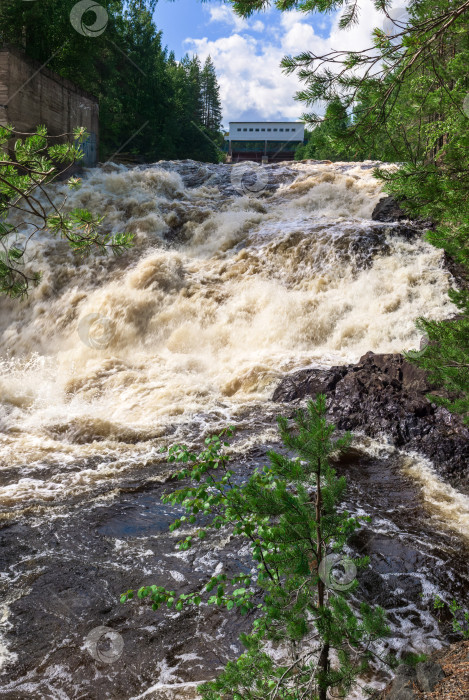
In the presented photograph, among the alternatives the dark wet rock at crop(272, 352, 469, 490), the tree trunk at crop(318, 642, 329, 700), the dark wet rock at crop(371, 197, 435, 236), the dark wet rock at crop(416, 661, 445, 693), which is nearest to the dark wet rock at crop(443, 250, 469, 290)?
the dark wet rock at crop(371, 197, 435, 236)

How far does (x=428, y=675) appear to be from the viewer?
2.59m

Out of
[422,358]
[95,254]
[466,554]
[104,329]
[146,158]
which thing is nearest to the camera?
[422,358]

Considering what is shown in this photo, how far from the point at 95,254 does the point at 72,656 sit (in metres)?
11.5

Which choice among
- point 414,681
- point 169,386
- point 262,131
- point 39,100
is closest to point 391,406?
point 169,386

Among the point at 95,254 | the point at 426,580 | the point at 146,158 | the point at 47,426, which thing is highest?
the point at 146,158

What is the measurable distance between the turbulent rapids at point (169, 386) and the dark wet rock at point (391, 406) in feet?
1.10

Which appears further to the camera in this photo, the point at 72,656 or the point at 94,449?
the point at 94,449

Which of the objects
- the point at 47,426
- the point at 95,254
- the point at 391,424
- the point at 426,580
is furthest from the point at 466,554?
the point at 95,254

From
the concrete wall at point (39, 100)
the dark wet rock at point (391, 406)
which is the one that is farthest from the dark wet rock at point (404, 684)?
the concrete wall at point (39, 100)

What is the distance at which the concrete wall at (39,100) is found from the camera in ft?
56.1

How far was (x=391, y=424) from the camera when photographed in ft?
25.0

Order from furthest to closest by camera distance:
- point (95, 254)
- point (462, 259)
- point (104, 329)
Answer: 1. point (95, 254)
2. point (104, 329)
3. point (462, 259)

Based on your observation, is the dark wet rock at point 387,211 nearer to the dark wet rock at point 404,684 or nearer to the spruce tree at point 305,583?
the dark wet rock at point 404,684

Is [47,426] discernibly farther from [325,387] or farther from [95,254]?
[95,254]
